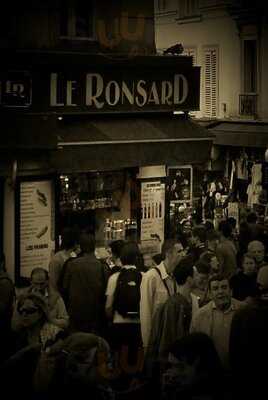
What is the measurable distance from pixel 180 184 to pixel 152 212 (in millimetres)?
1542

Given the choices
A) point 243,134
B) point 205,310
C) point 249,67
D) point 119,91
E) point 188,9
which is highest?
point 188,9

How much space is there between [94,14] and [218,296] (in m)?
8.54

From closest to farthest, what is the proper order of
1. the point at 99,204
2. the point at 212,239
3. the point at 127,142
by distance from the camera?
1. the point at 212,239
2. the point at 127,142
3. the point at 99,204

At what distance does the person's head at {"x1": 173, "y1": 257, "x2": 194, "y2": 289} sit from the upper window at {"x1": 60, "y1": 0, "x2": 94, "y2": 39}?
7003 millimetres

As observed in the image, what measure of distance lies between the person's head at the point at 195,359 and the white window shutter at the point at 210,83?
60.6 ft

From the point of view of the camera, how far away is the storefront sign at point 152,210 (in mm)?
14797

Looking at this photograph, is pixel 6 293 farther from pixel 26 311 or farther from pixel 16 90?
pixel 16 90

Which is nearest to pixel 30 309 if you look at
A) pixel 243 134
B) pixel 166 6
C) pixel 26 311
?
pixel 26 311

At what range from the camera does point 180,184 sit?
16.3 meters

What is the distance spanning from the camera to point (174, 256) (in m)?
8.66

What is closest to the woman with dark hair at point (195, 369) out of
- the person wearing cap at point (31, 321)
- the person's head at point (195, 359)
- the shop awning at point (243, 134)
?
the person's head at point (195, 359)

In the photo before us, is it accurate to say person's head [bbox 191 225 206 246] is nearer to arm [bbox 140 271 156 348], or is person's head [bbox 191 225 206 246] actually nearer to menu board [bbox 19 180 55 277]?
menu board [bbox 19 180 55 277]

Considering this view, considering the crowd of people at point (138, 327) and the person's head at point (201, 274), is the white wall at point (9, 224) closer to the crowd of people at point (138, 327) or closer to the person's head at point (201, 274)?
the crowd of people at point (138, 327)

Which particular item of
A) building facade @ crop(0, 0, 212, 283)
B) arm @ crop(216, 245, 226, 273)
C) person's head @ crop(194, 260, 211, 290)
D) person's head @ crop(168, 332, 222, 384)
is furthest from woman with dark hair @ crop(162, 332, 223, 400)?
building facade @ crop(0, 0, 212, 283)
